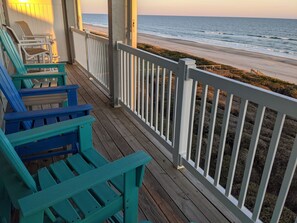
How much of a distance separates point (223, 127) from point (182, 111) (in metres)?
0.50

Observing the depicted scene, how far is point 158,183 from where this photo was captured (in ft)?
6.65

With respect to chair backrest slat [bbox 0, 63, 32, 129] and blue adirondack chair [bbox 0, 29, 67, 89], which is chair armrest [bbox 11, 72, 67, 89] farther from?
chair backrest slat [bbox 0, 63, 32, 129]

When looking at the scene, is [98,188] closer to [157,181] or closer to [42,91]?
[157,181]

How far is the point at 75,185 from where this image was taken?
95 centimetres

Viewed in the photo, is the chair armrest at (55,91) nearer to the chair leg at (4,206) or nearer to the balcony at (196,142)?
the balcony at (196,142)

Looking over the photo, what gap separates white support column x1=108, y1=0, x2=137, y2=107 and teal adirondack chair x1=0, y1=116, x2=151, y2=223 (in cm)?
207

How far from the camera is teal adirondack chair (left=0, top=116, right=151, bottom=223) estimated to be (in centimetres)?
89

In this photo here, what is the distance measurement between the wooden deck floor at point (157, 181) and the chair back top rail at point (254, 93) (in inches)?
35.1

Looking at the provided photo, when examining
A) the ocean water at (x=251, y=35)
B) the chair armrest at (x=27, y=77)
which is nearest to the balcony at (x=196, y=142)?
the chair armrest at (x=27, y=77)

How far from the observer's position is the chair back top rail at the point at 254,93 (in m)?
1.13

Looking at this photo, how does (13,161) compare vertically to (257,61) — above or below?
above

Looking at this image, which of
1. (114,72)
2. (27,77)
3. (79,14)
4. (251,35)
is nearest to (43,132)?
(27,77)

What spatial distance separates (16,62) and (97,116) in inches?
48.2

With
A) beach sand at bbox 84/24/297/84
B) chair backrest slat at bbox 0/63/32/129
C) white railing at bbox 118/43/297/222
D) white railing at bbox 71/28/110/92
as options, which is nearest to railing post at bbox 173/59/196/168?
white railing at bbox 118/43/297/222
